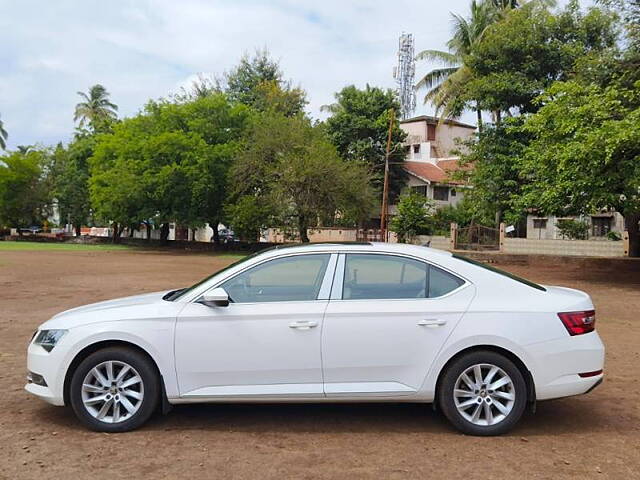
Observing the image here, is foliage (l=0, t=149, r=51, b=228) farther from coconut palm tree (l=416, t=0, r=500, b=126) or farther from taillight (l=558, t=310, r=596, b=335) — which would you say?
taillight (l=558, t=310, r=596, b=335)

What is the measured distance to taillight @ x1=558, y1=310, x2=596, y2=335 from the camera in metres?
4.74

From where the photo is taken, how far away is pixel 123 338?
15.4ft

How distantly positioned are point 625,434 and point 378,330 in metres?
2.18

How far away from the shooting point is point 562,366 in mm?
4684

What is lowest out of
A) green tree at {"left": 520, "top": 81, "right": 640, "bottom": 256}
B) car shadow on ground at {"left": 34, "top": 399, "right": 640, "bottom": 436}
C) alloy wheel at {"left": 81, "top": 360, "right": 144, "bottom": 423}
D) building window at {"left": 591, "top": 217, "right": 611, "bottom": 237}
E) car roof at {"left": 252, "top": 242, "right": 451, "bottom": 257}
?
car shadow on ground at {"left": 34, "top": 399, "right": 640, "bottom": 436}

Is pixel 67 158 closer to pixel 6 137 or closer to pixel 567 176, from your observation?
pixel 6 137

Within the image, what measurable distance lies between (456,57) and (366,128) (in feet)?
33.1

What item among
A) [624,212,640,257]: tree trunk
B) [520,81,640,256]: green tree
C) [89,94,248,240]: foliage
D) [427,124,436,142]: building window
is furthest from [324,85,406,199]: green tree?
[520,81,640,256]: green tree

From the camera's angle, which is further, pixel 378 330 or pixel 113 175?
pixel 113 175

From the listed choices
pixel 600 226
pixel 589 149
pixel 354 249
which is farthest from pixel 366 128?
pixel 354 249

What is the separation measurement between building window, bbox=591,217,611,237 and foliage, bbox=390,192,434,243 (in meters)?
10.5

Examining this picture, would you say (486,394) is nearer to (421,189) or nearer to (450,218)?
(450,218)

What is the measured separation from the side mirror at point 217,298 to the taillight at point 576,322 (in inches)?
103

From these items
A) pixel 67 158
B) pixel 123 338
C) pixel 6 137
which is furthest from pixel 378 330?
pixel 6 137
